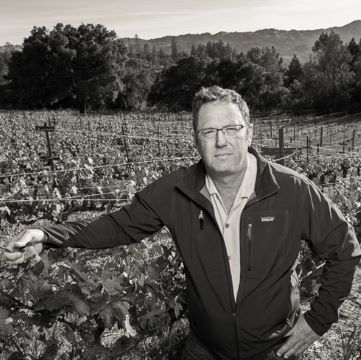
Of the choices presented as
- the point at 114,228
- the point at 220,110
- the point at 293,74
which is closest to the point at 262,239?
the point at 220,110

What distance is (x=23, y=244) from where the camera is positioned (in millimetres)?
1984

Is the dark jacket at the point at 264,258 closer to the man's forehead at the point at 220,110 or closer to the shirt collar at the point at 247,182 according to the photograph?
the shirt collar at the point at 247,182

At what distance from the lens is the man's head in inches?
79.6

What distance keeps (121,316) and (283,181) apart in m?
1.17

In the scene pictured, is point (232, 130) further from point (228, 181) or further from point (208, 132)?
point (228, 181)

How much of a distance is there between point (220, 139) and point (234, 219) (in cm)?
36

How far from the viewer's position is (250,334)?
201cm

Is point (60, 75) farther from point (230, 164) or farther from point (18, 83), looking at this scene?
point (230, 164)

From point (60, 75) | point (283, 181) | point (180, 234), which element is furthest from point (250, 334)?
point (60, 75)

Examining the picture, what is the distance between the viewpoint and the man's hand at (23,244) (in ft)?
6.55

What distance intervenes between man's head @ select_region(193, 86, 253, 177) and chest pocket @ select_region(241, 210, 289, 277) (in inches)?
9.5

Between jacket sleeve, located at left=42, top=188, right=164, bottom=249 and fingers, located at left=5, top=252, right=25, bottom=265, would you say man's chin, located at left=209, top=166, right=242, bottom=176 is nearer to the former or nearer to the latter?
jacket sleeve, located at left=42, top=188, right=164, bottom=249

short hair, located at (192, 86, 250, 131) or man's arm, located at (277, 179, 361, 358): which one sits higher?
short hair, located at (192, 86, 250, 131)

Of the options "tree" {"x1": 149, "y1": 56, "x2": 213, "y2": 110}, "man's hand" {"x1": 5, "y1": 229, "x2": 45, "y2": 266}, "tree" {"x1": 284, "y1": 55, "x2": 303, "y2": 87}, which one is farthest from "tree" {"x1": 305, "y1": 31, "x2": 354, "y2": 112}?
"man's hand" {"x1": 5, "y1": 229, "x2": 45, "y2": 266}
